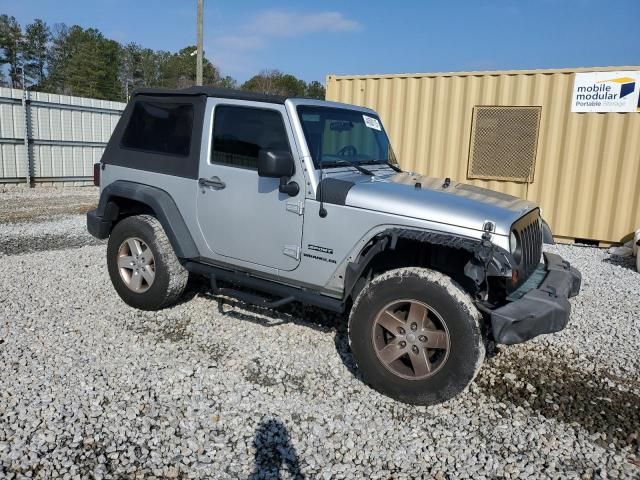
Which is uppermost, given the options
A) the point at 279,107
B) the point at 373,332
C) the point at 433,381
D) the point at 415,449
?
the point at 279,107

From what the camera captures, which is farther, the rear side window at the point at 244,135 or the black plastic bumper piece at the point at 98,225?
the black plastic bumper piece at the point at 98,225

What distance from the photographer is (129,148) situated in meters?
5.14

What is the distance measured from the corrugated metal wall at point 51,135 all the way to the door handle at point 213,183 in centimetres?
1223

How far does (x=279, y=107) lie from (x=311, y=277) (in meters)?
1.38

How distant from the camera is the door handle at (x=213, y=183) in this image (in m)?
4.40

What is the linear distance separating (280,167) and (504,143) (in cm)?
677

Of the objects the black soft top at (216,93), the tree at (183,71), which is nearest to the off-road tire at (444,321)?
the black soft top at (216,93)

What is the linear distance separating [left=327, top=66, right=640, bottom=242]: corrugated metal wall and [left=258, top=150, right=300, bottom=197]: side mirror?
255 inches

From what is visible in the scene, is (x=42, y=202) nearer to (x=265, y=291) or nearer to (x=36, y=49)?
(x=265, y=291)

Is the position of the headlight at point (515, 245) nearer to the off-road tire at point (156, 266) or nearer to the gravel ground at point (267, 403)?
the gravel ground at point (267, 403)

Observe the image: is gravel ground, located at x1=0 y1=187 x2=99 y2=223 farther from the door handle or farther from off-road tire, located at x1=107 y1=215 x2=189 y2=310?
the door handle

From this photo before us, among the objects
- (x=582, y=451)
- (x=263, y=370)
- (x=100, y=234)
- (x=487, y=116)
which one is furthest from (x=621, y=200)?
(x=100, y=234)

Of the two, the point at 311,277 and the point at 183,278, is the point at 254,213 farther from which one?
the point at 183,278

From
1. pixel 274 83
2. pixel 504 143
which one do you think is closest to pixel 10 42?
pixel 274 83
